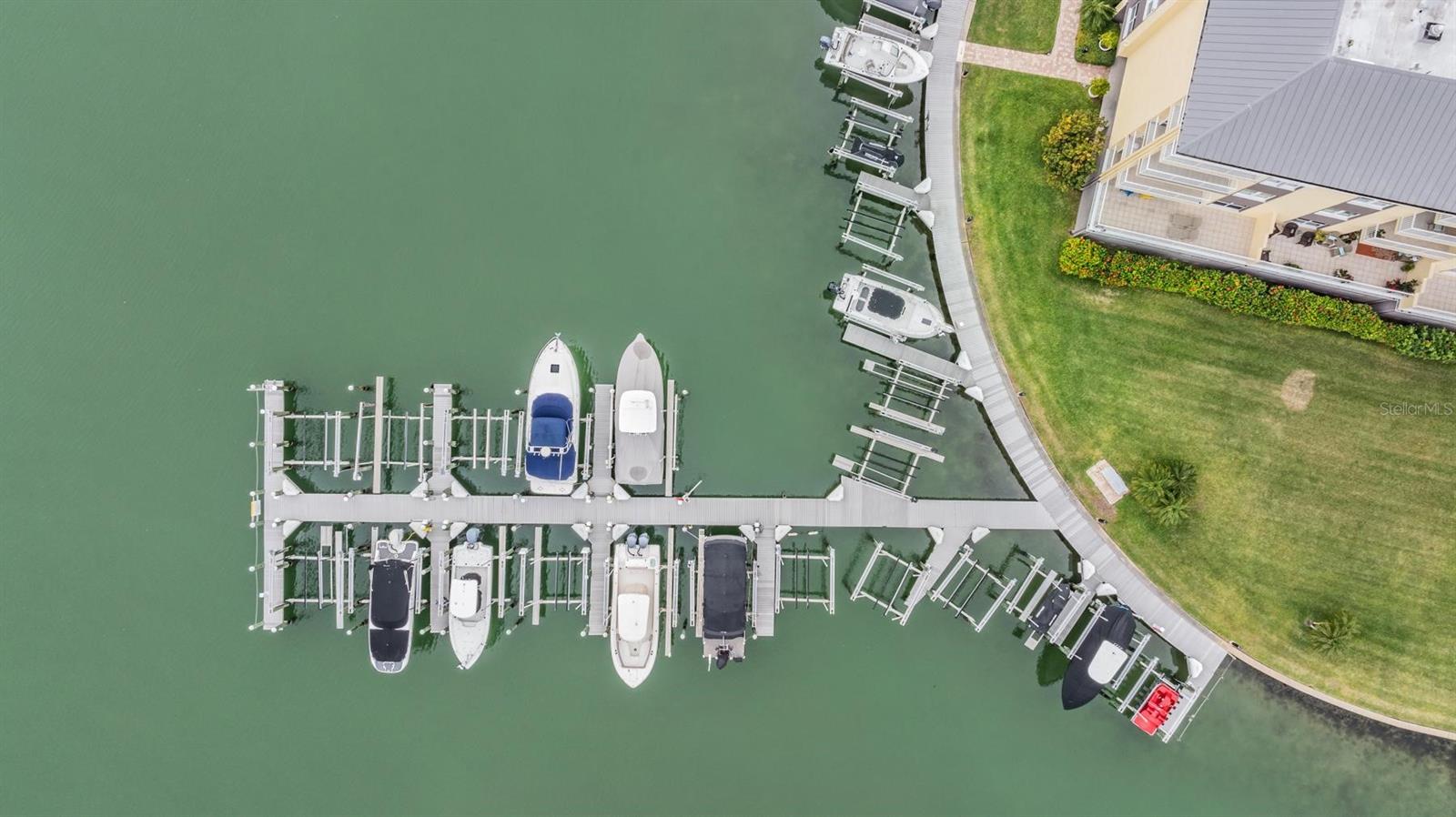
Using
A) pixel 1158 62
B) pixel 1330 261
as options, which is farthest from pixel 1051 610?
pixel 1158 62

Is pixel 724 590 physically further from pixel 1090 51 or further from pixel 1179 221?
pixel 1090 51

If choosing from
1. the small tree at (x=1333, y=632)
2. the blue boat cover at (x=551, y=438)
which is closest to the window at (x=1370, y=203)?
the small tree at (x=1333, y=632)

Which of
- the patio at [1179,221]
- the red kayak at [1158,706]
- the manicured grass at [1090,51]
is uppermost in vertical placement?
the manicured grass at [1090,51]

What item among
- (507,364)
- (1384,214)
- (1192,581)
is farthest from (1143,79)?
(507,364)

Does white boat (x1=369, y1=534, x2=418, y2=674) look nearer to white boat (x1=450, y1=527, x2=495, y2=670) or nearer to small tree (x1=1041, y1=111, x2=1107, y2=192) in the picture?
white boat (x1=450, y1=527, x2=495, y2=670)

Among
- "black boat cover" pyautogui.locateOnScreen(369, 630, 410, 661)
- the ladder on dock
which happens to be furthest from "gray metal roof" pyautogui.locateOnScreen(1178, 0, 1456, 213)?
"black boat cover" pyautogui.locateOnScreen(369, 630, 410, 661)

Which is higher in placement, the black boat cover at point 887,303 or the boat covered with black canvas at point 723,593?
the black boat cover at point 887,303

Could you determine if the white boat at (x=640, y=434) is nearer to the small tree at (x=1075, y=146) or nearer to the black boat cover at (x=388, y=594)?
the black boat cover at (x=388, y=594)
